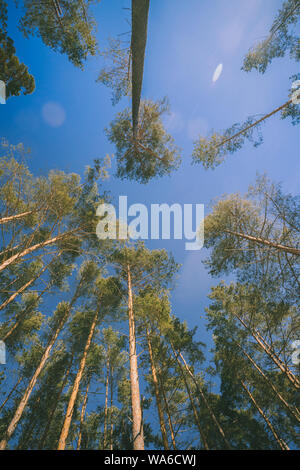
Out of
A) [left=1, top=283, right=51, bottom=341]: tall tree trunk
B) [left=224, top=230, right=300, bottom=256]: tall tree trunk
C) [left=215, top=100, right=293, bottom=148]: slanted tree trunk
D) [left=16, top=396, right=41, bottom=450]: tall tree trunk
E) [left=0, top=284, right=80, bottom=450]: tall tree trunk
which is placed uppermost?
[left=215, top=100, right=293, bottom=148]: slanted tree trunk

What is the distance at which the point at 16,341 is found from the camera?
31.6ft

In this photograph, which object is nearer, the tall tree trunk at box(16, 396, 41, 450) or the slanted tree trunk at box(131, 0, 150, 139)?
the slanted tree trunk at box(131, 0, 150, 139)

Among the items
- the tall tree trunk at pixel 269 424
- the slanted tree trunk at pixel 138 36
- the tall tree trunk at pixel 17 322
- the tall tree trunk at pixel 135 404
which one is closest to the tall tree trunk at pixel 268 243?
the tall tree trunk at pixel 135 404

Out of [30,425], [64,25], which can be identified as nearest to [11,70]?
[64,25]

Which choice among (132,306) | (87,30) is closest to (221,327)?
(132,306)

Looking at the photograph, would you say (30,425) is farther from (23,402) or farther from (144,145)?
(144,145)

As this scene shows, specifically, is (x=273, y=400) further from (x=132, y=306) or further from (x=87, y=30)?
(x=87, y=30)

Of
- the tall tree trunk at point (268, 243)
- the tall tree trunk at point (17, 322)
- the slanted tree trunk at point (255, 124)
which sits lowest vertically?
the tall tree trunk at point (17, 322)

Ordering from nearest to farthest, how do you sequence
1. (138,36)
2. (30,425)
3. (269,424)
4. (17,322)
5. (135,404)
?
(138,36)
(135,404)
(269,424)
(30,425)
(17,322)

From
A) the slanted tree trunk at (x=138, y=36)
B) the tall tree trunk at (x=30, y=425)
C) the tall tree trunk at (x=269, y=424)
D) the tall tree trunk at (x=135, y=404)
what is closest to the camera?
the slanted tree trunk at (x=138, y=36)

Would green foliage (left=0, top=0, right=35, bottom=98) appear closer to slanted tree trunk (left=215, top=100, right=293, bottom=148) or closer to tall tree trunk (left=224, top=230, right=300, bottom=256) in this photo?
slanted tree trunk (left=215, top=100, right=293, bottom=148)

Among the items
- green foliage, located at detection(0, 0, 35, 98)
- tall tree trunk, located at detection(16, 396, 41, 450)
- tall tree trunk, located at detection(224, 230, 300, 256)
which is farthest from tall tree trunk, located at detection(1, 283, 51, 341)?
tall tree trunk, located at detection(224, 230, 300, 256)

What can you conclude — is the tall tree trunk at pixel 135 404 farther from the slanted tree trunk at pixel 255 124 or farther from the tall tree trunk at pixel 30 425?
the slanted tree trunk at pixel 255 124
